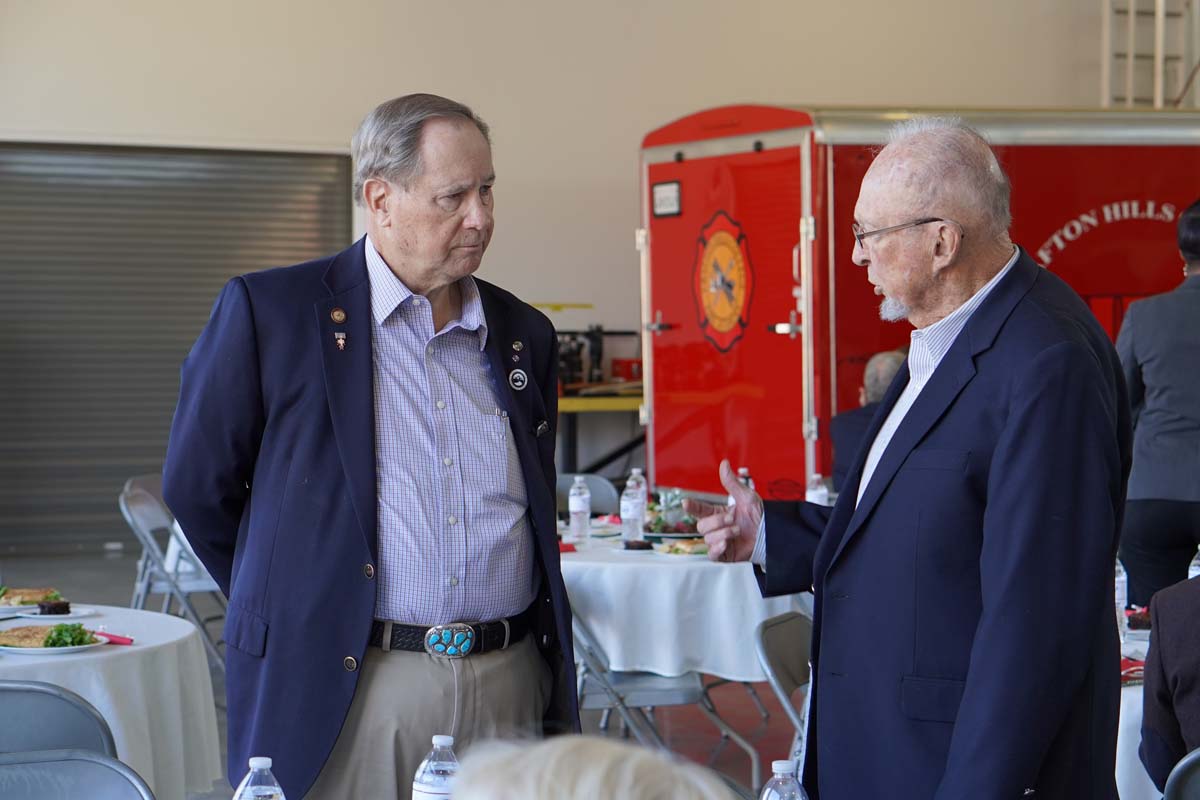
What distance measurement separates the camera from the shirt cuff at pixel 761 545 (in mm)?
2559

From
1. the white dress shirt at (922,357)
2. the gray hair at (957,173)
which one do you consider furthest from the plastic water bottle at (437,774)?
the gray hair at (957,173)

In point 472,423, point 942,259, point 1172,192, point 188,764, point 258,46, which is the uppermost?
point 258,46

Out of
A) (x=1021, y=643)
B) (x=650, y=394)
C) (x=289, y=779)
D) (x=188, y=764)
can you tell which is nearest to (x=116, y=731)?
(x=188, y=764)

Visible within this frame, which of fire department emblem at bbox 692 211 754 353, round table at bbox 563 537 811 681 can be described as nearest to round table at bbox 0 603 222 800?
round table at bbox 563 537 811 681

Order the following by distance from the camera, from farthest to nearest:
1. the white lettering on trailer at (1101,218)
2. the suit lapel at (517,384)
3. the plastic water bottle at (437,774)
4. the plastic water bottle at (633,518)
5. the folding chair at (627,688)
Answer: the white lettering on trailer at (1101,218)
the plastic water bottle at (633,518)
the folding chair at (627,688)
the suit lapel at (517,384)
the plastic water bottle at (437,774)

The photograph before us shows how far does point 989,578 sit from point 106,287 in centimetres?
971

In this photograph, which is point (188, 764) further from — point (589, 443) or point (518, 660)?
point (589, 443)

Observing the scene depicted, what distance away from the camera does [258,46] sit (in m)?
10.5

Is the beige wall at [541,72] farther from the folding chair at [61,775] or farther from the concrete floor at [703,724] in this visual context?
the folding chair at [61,775]

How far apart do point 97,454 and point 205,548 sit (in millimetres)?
8682

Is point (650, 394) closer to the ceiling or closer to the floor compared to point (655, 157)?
closer to the floor

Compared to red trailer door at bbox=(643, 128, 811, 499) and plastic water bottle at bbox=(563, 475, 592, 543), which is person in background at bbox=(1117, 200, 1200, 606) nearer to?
plastic water bottle at bbox=(563, 475, 592, 543)

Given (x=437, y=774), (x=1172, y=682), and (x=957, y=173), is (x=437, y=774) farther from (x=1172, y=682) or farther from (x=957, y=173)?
(x=1172, y=682)

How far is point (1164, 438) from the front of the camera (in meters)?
4.93
